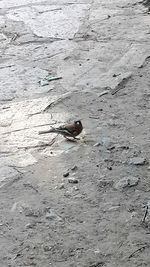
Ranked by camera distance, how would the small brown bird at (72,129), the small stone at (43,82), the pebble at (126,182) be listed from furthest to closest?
the small stone at (43,82), the small brown bird at (72,129), the pebble at (126,182)

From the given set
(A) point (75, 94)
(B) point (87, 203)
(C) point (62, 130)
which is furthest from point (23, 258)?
(A) point (75, 94)

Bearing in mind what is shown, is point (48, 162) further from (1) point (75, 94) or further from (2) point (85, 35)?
(2) point (85, 35)

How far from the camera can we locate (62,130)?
3.11 m

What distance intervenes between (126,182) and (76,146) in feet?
1.73

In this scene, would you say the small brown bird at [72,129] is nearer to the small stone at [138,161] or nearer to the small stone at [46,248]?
the small stone at [138,161]

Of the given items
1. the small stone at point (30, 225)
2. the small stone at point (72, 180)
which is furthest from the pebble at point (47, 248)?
the small stone at point (72, 180)

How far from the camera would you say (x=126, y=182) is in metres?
2.63

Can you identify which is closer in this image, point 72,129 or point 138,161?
point 138,161

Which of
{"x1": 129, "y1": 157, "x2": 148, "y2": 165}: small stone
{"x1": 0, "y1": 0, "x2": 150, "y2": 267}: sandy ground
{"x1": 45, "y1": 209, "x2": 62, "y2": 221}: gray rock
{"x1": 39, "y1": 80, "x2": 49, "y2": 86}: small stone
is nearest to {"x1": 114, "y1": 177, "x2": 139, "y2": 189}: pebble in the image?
{"x1": 0, "y1": 0, "x2": 150, "y2": 267}: sandy ground

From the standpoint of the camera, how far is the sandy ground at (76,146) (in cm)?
224

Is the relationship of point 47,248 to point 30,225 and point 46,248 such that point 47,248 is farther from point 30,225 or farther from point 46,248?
point 30,225

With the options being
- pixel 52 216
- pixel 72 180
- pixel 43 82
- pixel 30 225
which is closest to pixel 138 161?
pixel 72 180

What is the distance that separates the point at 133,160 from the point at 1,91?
58.0 inches

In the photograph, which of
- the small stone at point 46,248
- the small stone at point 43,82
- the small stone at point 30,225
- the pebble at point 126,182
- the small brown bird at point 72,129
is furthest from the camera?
the small stone at point 43,82
